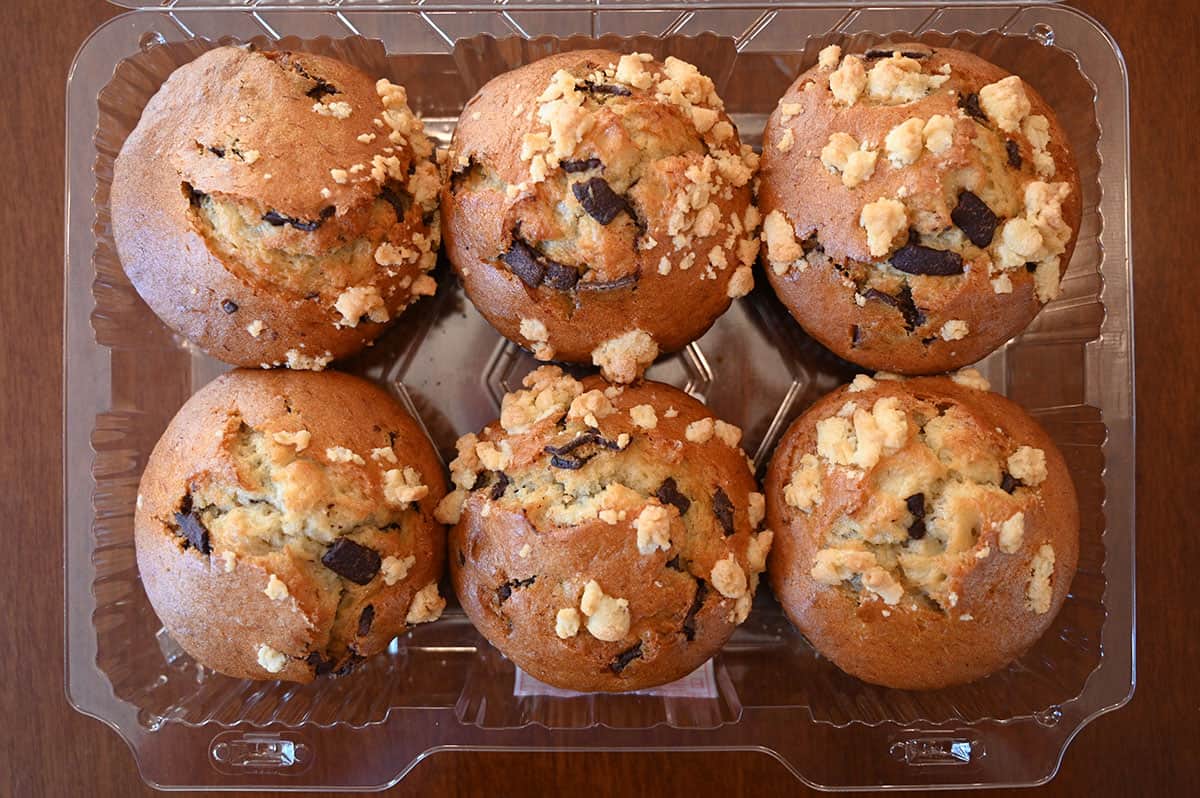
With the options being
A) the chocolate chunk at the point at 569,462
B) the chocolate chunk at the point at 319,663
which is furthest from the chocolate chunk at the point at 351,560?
the chocolate chunk at the point at 569,462

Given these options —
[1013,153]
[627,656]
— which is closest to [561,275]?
[627,656]

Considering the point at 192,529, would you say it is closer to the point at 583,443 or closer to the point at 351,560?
the point at 351,560

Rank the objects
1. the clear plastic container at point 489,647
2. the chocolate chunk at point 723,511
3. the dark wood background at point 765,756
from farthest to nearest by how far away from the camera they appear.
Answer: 1. the dark wood background at point 765,756
2. the clear plastic container at point 489,647
3. the chocolate chunk at point 723,511

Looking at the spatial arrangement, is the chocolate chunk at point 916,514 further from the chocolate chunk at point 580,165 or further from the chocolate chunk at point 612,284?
the chocolate chunk at point 580,165

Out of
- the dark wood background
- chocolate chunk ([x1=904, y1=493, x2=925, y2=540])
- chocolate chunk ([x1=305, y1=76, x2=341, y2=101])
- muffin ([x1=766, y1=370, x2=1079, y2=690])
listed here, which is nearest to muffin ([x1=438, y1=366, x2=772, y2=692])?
muffin ([x1=766, y1=370, x2=1079, y2=690])

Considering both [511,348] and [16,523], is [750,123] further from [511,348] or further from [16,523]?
[16,523]
